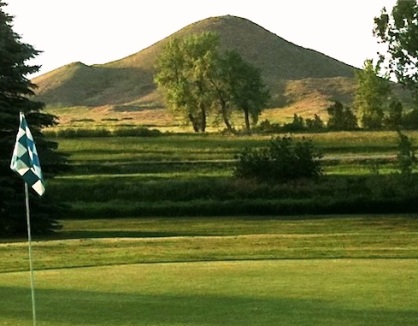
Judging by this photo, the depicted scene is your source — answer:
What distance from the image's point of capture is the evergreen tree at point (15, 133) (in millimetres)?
36188

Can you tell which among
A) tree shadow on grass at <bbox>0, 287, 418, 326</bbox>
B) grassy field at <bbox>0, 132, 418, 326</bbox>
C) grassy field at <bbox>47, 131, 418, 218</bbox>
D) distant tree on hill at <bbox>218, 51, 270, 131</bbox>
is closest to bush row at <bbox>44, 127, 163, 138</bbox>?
grassy field at <bbox>0, 132, 418, 326</bbox>

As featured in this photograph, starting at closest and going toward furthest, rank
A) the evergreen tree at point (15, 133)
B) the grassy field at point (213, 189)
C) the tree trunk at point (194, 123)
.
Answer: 1. the evergreen tree at point (15, 133)
2. the grassy field at point (213, 189)
3. the tree trunk at point (194, 123)

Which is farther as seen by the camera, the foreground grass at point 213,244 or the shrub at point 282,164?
the shrub at point 282,164

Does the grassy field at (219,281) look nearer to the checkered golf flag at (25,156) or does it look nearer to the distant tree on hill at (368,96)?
the checkered golf flag at (25,156)

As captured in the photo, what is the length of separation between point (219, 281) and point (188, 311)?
3.62m

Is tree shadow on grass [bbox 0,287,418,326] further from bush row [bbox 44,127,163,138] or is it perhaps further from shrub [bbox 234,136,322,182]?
bush row [bbox 44,127,163,138]

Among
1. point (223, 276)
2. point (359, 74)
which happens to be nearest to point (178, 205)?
point (223, 276)

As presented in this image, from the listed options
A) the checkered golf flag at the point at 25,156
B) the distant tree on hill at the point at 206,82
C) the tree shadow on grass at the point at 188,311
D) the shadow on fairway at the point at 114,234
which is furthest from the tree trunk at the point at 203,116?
the checkered golf flag at the point at 25,156

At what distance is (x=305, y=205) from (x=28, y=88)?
53.9 feet

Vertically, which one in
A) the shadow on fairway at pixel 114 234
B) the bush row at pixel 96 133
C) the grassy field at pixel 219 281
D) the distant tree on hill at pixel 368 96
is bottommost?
the shadow on fairway at pixel 114 234

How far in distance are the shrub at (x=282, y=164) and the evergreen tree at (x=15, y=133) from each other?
1786cm

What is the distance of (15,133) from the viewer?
36.6 m

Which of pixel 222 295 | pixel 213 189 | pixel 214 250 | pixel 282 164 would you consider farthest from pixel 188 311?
pixel 282 164

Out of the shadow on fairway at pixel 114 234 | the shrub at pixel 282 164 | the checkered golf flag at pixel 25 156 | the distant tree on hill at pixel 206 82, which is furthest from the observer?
the distant tree on hill at pixel 206 82
